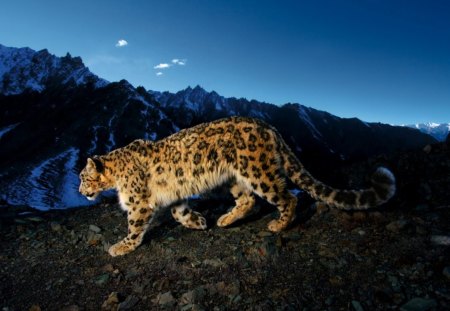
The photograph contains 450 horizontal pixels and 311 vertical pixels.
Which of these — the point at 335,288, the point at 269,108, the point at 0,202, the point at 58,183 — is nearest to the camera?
the point at 335,288

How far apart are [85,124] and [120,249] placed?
100640 mm

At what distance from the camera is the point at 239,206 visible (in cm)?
838

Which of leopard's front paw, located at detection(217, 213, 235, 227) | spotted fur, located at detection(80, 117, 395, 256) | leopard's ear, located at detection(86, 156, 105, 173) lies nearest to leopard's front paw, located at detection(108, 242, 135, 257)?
spotted fur, located at detection(80, 117, 395, 256)

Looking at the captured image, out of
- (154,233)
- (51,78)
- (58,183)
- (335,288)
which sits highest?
(51,78)

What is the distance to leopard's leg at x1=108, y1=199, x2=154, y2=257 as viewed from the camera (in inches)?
296

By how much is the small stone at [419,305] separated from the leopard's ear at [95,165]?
6.92m

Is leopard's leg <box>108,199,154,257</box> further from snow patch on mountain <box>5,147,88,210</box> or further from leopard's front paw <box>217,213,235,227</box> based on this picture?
snow patch on mountain <box>5,147,88,210</box>

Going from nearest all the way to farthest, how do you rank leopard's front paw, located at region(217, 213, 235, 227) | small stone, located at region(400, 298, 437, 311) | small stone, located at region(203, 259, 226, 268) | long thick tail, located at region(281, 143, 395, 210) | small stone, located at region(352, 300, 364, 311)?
small stone, located at region(400, 298, 437, 311), small stone, located at region(352, 300, 364, 311), long thick tail, located at region(281, 143, 395, 210), small stone, located at region(203, 259, 226, 268), leopard's front paw, located at region(217, 213, 235, 227)

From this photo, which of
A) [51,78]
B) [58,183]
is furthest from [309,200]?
[51,78]

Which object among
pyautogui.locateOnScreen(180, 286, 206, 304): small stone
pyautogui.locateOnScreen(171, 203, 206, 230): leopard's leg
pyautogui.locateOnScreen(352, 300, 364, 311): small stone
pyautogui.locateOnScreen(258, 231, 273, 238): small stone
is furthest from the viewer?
pyautogui.locateOnScreen(171, 203, 206, 230): leopard's leg

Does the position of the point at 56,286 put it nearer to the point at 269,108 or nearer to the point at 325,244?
the point at 325,244

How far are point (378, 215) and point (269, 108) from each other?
15239 centimetres

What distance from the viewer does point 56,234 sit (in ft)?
29.3

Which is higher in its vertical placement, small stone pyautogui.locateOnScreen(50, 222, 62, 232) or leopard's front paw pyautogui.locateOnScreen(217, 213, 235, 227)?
leopard's front paw pyautogui.locateOnScreen(217, 213, 235, 227)
